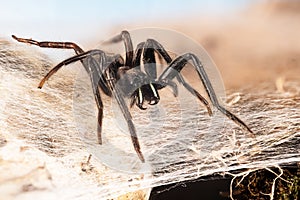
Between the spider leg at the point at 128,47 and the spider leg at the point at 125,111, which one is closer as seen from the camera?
the spider leg at the point at 125,111

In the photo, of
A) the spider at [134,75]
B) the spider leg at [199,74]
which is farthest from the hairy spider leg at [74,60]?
the spider leg at [199,74]

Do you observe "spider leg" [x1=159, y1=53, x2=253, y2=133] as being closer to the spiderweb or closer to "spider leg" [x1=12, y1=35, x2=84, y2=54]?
the spiderweb

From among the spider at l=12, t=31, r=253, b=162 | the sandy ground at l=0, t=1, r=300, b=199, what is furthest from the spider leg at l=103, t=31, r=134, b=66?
the sandy ground at l=0, t=1, r=300, b=199

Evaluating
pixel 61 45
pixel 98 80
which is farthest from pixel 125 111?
pixel 61 45

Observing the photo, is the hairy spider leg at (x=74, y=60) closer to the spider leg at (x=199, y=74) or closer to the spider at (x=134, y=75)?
the spider at (x=134, y=75)

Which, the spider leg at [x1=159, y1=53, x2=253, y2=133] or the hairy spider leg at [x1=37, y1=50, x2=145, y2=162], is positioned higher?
the spider leg at [x1=159, y1=53, x2=253, y2=133]
